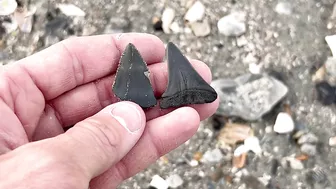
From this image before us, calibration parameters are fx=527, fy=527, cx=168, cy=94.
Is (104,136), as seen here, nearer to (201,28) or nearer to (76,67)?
(76,67)

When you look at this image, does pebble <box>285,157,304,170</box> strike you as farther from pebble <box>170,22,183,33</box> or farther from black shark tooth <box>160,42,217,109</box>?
pebble <box>170,22,183,33</box>

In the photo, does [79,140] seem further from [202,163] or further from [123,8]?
[123,8]

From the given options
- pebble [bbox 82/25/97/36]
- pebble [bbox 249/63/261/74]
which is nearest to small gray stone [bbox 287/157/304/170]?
pebble [bbox 249/63/261/74]

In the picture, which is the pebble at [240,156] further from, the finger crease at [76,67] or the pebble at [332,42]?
the finger crease at [76,67]

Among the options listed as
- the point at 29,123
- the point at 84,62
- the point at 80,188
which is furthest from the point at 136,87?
the point at 80,188

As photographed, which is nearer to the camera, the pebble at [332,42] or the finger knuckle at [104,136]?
the finger knuckle at [104,136]

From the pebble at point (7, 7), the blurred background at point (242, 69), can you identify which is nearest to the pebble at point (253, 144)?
the blurred background at point (242, 69)

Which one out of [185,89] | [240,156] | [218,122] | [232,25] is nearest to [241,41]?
[232,25]
